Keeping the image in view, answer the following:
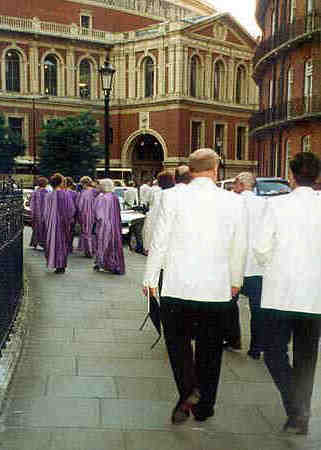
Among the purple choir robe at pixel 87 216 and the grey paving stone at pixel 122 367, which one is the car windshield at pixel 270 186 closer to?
the purple choir robe at pixel 87 216

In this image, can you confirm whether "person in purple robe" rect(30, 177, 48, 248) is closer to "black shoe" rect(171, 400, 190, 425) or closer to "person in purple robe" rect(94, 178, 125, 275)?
"person in purple robe" rect(94, 178, 125, 275)

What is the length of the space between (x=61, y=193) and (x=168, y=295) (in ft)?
24.8

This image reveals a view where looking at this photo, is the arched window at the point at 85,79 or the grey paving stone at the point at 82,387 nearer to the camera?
the grey paving stone at the point at 82,387

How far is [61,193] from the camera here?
11453 millimetres

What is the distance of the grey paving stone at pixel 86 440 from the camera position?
154 inches

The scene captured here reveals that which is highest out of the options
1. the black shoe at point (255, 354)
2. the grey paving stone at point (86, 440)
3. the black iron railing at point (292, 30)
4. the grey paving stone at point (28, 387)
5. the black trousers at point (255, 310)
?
the black iron railing at point (292, 30)

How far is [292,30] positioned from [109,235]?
19.2 m

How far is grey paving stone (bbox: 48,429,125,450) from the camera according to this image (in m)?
3.92

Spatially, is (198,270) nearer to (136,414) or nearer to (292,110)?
(136,414)

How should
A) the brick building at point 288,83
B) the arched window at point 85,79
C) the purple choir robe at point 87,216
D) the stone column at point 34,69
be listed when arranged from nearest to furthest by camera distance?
the purple choir robe at point 87,216 → the brick building at point 288,83 → the stone column at point 34,69 → the arched window at point 85,79

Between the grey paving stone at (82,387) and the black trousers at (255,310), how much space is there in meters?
1.61

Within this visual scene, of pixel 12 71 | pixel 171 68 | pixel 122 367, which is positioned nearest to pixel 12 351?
pixel 122 367

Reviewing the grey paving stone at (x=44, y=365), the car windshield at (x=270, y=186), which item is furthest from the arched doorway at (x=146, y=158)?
the grey paving stone at (x=44, y=365)

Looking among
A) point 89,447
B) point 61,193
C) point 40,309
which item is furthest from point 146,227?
point 61,193
